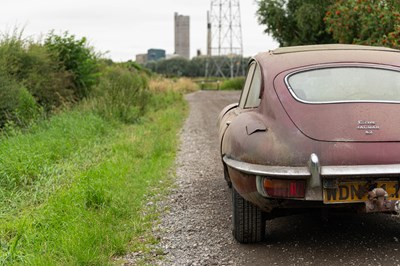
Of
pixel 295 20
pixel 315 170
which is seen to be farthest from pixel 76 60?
pixel 315 170

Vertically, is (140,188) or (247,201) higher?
(247,201)

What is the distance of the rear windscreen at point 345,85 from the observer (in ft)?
13.5

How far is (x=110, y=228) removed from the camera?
4867mm

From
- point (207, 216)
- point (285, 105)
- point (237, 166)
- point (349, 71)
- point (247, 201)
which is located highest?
point (349, 71)

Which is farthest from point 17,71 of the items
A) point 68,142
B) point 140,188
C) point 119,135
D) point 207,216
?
point 207,216

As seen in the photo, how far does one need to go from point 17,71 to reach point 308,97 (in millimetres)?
12375

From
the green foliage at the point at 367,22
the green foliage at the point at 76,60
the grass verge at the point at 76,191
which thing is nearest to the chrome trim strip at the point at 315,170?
the grass verge at the point at 76,191

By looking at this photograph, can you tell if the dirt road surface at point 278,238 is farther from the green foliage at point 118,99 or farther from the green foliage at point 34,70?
the green foliage at point 34,70

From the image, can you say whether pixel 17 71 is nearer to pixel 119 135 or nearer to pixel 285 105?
pixel 119 135

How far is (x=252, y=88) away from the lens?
504 centimetres

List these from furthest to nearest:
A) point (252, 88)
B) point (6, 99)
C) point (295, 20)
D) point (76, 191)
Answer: point (295, 20), point (6, 99), point (76, 191), point (252, 88)

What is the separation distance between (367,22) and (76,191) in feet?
35.5

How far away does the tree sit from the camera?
928 inches

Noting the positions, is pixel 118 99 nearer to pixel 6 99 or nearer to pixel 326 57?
pixel 6 99
